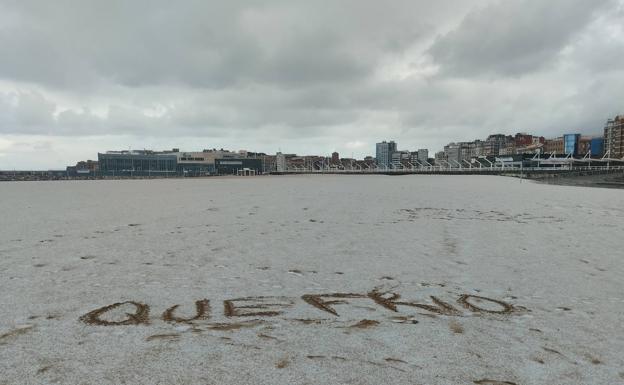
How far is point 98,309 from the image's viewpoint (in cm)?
550

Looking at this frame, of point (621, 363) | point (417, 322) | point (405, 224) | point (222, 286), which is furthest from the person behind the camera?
point (405, 224)

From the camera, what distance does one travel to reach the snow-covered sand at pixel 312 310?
12.5 feet

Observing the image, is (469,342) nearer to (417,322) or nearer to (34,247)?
(417,322)

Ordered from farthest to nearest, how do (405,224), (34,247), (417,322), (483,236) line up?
(405,224), (483,236), (34,247), (417,322)

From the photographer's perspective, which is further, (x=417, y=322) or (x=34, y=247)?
(x=34, y=247)

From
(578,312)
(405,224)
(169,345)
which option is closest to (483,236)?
(405,224)

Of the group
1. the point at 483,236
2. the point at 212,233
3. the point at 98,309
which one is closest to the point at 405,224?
the point at 483,236

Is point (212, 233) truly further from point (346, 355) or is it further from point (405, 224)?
point (346, 355)

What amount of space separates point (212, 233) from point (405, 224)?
7.48 metres

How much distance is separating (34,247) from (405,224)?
40.5 feet

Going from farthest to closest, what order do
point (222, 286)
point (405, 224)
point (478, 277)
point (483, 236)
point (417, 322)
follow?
point (405, 224)
point (483, 236)
point (478, 277)
point (222, 286)
point (417, 322)

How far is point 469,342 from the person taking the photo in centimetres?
447

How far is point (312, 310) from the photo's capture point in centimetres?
559

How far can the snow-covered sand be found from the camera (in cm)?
382
